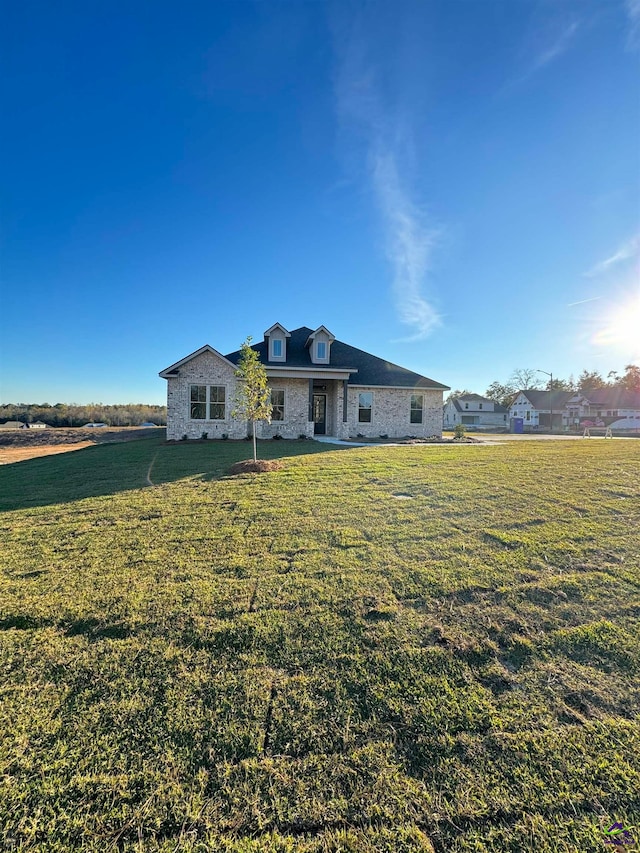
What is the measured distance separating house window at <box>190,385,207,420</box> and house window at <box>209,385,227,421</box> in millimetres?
281

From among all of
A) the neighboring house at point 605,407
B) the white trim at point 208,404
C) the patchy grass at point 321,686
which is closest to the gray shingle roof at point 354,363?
the white trim at point 208,404

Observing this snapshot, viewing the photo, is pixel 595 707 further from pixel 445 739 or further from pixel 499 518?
pixel 499 518

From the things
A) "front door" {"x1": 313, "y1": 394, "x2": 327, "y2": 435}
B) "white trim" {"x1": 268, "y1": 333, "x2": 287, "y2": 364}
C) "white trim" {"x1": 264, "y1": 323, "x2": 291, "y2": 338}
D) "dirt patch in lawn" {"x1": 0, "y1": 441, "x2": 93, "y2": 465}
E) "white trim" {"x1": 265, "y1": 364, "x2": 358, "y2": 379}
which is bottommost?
"dirt patch in lawn" {"x1": 0, "y1": 441, "x2": 93, "y2": 465}

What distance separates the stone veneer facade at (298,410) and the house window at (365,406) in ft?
0.68

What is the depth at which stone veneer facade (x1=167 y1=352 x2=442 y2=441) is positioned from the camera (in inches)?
652

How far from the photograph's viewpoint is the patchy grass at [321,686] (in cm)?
156

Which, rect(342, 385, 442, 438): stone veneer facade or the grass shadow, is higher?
rect(342, 385, 442, 438): stone veneer facade

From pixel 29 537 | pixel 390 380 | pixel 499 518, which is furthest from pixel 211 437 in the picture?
pixel 499 518

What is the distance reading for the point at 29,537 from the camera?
4980mm

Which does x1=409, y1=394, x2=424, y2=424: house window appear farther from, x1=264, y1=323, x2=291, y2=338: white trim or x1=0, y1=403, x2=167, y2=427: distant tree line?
x1=0, y1=403, x2=167, y2=427: distant tree line

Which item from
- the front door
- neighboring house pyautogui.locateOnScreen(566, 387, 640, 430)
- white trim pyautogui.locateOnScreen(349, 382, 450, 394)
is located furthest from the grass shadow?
neighboring house pyautogui.locateOnScreen(566, 387, 640, 430)

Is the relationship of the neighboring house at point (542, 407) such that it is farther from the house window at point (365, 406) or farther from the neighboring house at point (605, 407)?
the house window at point (365, 406)

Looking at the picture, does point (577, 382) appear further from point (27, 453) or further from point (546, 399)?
point (27, 453)

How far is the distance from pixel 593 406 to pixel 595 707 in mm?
59767
